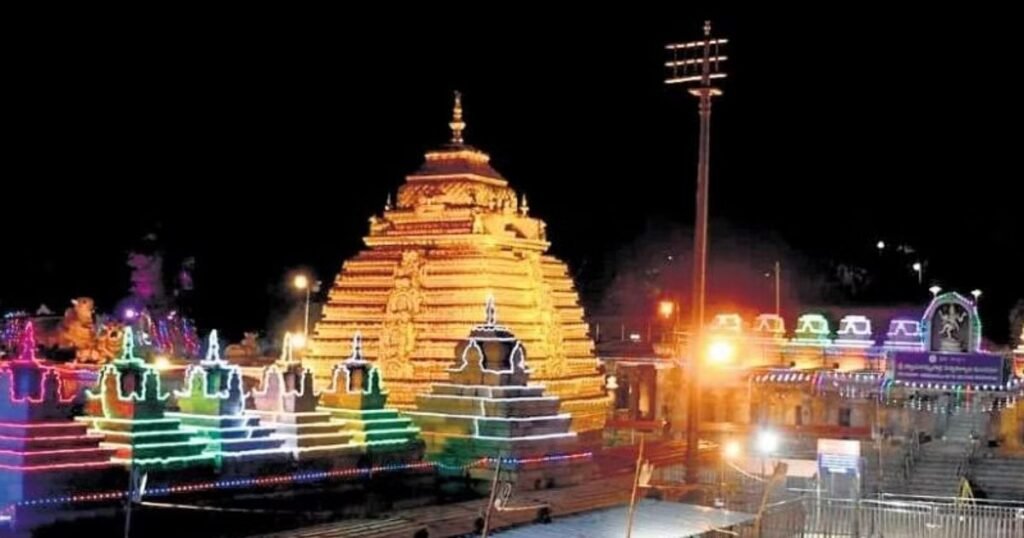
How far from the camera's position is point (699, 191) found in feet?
78.9

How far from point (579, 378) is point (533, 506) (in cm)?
1237

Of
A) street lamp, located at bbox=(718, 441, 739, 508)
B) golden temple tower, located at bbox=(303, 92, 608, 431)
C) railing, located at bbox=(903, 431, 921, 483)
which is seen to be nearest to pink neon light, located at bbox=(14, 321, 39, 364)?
street lamp, located at bbox=(718, 441, 739, 508)

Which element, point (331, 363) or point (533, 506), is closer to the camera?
point (533, 506)

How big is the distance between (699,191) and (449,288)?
10873 mm

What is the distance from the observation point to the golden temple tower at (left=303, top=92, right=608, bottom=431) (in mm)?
33281

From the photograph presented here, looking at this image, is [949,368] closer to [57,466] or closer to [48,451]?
[57,466]

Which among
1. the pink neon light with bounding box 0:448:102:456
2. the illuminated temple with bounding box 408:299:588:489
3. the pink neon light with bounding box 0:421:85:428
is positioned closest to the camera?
the pink neon light with bounding box 0:448:102:456

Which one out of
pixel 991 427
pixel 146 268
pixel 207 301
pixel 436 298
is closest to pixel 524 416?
pixel 436 298

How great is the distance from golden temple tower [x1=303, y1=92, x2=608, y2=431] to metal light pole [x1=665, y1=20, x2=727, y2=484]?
956cm

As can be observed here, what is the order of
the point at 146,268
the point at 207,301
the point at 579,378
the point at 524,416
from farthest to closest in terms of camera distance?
the point at 207,301
the point at 146,268
the point at 579,378
the point at 524,416

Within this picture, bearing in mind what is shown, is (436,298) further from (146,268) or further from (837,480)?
(146,268)

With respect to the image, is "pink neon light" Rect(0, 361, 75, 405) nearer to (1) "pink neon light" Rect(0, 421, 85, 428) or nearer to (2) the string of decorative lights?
(1) "pink neon light" Rect(0, 421, 85, 428)

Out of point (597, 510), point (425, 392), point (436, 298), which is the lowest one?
point (597, 510)

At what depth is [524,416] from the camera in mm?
28438
